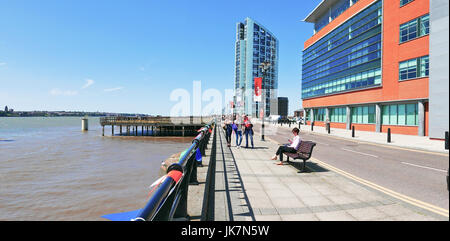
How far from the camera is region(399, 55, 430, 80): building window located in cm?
2134

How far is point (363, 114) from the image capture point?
3092 centimetres

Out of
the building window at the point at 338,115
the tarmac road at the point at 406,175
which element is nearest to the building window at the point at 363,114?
the building window at the point at 338,115

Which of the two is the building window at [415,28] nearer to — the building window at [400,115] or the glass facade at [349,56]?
the glass facade at [349,56]

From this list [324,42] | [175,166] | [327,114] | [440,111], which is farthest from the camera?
[324,42]

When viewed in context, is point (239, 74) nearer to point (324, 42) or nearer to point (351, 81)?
point (324, 42)

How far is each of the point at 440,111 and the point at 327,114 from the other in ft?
73.1

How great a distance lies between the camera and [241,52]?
155 meters

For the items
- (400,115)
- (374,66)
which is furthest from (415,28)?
(400,115)

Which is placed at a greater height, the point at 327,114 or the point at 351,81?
the point at 351,81

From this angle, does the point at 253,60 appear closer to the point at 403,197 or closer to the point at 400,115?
the point at 400,115

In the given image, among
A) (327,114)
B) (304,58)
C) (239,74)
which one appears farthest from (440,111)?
(239,74)

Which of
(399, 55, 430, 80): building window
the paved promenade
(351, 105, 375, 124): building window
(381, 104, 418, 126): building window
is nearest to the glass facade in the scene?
(351, 105, 375, 124): building window

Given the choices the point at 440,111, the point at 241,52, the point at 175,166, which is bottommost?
the point at 175,166

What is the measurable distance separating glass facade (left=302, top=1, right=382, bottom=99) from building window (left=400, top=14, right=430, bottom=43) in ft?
12.9
